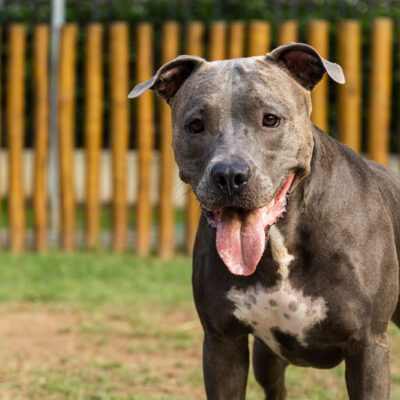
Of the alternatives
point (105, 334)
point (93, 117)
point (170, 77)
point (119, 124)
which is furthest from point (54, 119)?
point (170, 77)

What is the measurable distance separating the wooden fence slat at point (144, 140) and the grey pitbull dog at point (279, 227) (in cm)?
540

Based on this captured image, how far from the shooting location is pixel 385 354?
435cm

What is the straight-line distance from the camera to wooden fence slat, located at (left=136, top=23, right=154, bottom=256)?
32.8 ft

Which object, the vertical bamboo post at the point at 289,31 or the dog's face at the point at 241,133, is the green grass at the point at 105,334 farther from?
the vertical bamboo post at the point at 289,31

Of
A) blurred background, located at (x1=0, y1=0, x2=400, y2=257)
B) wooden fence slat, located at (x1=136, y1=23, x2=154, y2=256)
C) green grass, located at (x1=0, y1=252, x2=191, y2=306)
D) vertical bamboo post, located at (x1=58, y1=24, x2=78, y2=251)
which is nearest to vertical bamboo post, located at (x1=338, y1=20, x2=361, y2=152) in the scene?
blurred background, located at (x1=0, y1=0, x2=400, y2=257)

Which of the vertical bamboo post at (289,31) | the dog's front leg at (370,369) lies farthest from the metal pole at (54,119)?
the dog's front leg at (370,369)

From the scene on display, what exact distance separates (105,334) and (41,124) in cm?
360

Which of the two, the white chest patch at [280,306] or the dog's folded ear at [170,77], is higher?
the dog's folded ear at [170,77]

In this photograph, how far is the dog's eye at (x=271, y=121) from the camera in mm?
4160

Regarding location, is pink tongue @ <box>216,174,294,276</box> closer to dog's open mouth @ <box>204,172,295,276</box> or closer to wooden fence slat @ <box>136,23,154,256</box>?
dog's open mouth @ <box>204,172,295,276</box>

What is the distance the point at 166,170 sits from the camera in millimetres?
10016

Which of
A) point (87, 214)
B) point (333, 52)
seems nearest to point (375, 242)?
point (87, 214)

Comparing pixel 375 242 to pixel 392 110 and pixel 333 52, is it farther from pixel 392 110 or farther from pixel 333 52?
pixel 392 110

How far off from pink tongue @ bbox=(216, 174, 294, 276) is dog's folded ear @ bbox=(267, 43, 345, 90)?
0.60 m
